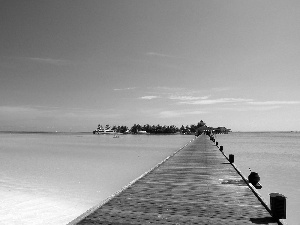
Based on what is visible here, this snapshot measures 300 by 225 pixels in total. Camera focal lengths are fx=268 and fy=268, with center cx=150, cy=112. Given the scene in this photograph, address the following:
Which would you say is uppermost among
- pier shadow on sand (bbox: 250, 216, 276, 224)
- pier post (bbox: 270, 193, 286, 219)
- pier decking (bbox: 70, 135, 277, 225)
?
pier post (bbox: 270, 193, 286, 219)

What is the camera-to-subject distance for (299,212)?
13398 mm

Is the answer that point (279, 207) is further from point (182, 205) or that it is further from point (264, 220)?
point (182, 205)

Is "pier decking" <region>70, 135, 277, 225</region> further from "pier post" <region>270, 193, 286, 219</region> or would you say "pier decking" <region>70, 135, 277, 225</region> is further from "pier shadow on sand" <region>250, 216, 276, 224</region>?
"pier post" <region>270, 193, 286, 219</region>

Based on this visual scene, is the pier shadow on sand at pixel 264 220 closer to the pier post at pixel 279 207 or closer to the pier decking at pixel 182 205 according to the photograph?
the pier decking at pixel 182 205

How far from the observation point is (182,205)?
8641 millimetres

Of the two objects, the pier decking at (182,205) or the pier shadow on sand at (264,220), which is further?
the pier decking at (182,205)

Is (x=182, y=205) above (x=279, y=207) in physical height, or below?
below

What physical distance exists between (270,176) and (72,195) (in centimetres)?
1721

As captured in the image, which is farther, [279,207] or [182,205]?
[182,205]

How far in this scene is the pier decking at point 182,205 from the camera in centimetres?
720

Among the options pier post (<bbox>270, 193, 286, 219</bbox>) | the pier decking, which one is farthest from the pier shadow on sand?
pier post (<bbox>270, 193, 286, 219</bbox>)

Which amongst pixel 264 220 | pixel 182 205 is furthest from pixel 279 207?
pixel 182 205

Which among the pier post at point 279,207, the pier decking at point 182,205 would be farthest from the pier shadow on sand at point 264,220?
the pier post at point 279,207

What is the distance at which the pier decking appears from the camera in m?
7.20
